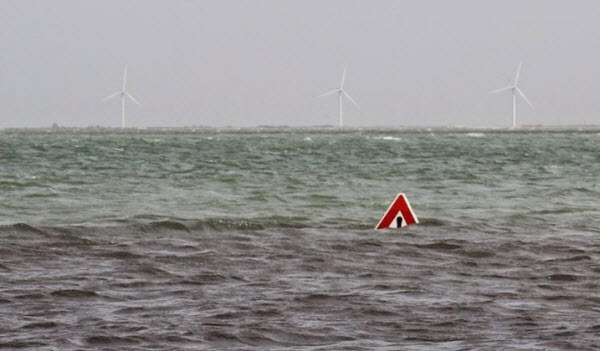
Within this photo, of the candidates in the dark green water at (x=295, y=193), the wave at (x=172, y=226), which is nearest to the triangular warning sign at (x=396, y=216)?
the wave at (x=172, y=226)

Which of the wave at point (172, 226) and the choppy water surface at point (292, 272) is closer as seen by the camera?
the choppy water surface at point (292, 272)

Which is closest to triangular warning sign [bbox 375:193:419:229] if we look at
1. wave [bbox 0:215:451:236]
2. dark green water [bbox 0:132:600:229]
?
wave [bbox 0:215:451:236]

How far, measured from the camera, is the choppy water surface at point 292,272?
38.5ft

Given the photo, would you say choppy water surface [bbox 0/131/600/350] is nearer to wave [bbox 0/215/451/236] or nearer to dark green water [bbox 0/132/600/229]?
wave [bbox 0/215/451/236]

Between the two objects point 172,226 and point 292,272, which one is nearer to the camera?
point 292,272

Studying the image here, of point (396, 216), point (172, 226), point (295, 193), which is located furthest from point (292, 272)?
point (295, 193)

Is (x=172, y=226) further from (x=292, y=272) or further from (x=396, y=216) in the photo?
(x=292, y=272)

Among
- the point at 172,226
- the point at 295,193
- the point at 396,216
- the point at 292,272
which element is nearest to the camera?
the point at 292,272

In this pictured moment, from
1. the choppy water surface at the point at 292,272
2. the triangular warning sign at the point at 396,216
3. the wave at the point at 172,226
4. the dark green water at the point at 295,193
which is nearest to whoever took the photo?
the choppy water surface at the point at 292,272

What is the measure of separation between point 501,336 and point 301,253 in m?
7.60

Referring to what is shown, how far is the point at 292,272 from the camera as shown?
16.5 m

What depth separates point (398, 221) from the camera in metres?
24.1

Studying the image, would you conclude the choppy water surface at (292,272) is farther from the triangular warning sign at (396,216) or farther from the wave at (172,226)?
the triangular warning sign at (396,216)

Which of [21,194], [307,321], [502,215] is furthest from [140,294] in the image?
[21,194]
